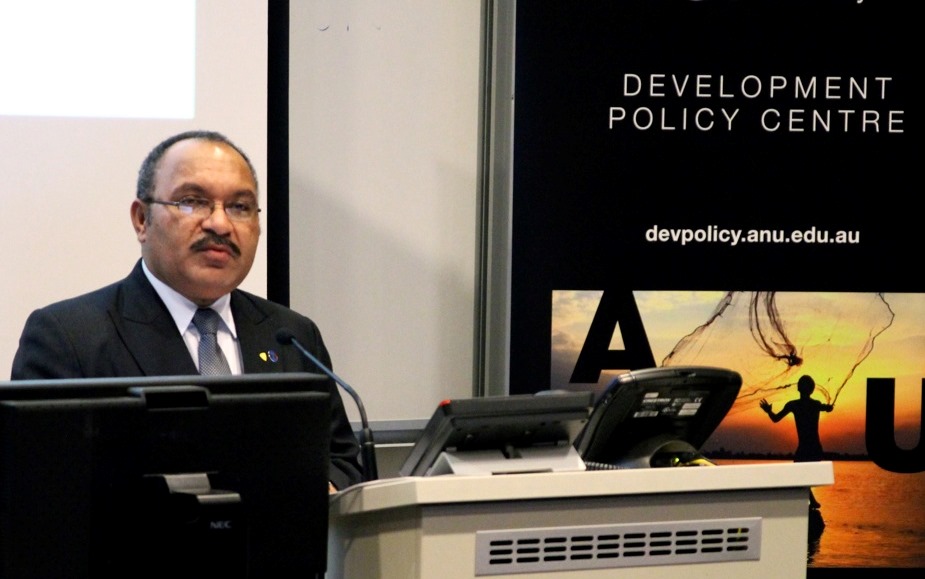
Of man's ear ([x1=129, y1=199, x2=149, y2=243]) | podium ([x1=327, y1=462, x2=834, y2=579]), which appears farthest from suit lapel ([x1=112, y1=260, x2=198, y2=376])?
podium ([x1=327, y1=462, x2=834, y2=579])

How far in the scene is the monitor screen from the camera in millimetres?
1847

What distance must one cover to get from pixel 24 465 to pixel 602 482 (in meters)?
0.81

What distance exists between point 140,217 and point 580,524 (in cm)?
135

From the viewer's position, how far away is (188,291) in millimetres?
2674

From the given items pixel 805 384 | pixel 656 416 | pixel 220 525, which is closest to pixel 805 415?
pixel 805 384

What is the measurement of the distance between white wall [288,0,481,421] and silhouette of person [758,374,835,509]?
1123mm

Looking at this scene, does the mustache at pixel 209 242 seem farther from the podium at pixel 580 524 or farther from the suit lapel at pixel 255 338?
the podium at pixel 580 524

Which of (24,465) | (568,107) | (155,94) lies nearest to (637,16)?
(568,107)

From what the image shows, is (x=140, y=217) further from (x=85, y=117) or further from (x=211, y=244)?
(x=85, y=117)

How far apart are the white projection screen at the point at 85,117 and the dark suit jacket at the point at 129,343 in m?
0.82

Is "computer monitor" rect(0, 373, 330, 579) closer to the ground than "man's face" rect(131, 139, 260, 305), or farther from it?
closer to the ground

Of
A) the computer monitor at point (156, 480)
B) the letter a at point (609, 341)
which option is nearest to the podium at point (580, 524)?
the computer monitor at point (156, 480)

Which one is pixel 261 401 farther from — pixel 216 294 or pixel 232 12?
pixel 232 12

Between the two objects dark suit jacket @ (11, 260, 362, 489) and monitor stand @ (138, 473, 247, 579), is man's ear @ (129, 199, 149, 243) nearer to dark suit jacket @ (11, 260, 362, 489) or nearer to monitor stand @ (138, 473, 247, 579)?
dark suit jacket @ (11, 260, 362, 489)
